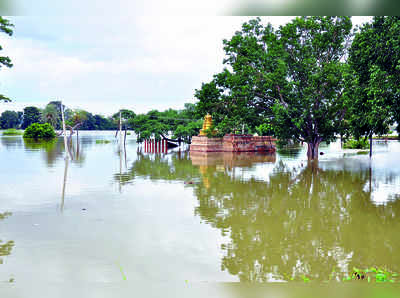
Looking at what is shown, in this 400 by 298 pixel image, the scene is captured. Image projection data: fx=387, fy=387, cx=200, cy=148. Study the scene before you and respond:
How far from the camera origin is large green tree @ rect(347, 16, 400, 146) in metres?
12.2

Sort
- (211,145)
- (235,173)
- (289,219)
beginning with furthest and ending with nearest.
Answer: (211,145) → (235,173) → (289,219)

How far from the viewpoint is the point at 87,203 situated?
9.90 metres

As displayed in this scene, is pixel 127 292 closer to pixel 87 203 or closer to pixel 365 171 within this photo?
pixel 87 203

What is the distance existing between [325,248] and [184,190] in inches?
259

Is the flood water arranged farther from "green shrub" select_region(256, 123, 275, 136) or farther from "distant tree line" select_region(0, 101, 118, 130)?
"distant tree line" select_region(0, 101, 118, 130)

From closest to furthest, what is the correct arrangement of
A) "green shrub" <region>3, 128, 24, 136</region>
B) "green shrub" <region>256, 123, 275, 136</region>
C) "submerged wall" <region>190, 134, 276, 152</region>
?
"green shrub" <region>256, 123, 275, 136</region> → "submerged wall" <region>190, 134, 276, 152</region> → "green shrub" <region>3, 128, 24, 136</region>

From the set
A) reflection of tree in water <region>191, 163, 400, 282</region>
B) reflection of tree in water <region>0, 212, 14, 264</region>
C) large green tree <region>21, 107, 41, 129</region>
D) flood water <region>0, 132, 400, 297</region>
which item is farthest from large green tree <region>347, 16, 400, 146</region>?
large green tree <region>21, 107, 41, 129</region>

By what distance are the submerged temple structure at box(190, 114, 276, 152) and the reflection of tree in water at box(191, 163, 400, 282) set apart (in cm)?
1859

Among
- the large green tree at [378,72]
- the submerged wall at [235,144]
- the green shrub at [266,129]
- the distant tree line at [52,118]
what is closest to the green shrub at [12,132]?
the distant tree line at [52,118]

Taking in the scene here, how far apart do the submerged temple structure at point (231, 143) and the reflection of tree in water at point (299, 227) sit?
61.0ft

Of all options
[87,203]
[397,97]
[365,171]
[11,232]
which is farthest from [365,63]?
[11,232]

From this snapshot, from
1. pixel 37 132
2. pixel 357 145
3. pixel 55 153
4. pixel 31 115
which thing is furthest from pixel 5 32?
pixel 31 115

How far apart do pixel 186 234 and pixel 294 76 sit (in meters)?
18.3

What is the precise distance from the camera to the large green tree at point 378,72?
39.9 ft
